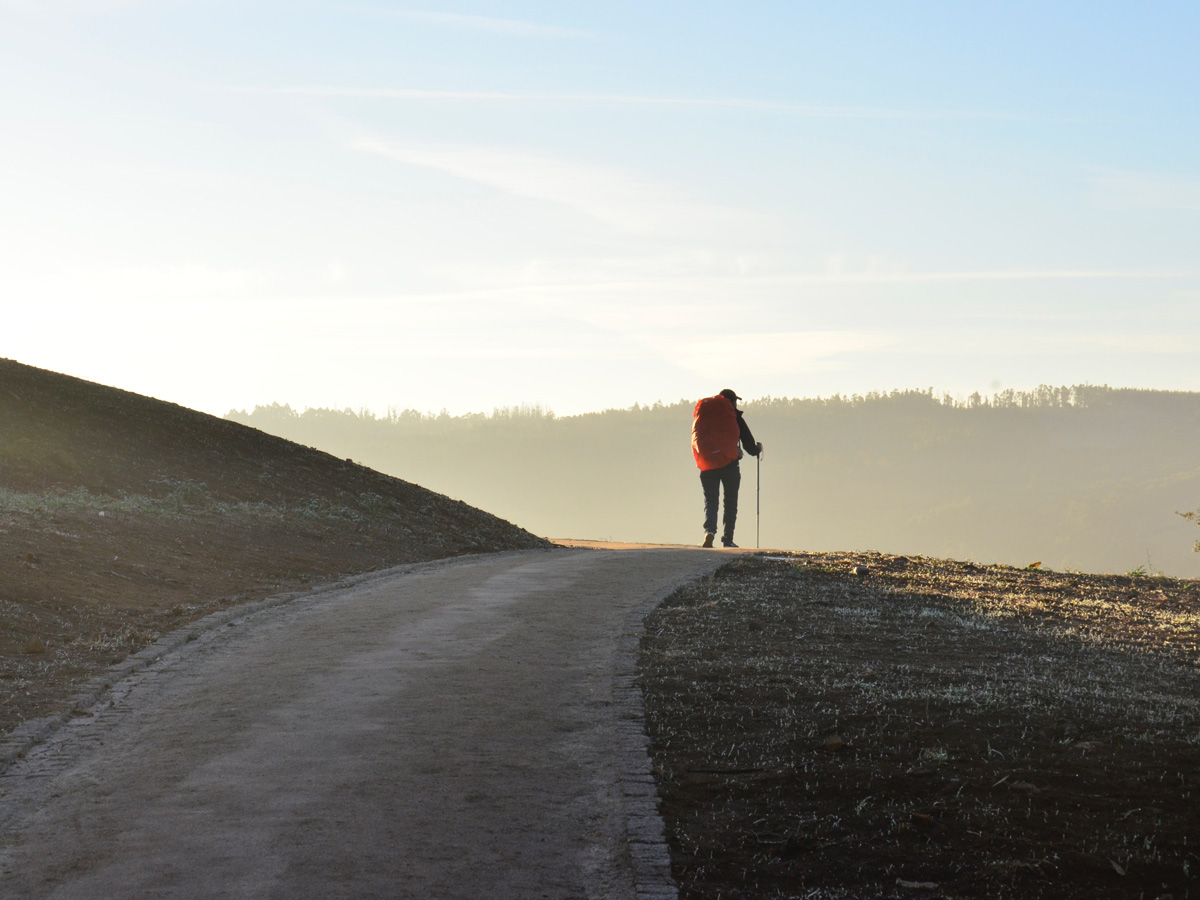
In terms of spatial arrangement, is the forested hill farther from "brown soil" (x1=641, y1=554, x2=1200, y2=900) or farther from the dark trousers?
"brown soil" (x1=641, y1=554, x2=1200, y2=900)

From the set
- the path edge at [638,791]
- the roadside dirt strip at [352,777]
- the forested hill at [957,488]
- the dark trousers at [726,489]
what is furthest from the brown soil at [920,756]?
the forested hill at [957,488]

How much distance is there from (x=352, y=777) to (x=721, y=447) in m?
17.3

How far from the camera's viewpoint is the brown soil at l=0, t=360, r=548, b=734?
386 inches

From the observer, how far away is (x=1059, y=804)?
518 centimetres

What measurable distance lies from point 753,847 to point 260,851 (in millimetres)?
2031

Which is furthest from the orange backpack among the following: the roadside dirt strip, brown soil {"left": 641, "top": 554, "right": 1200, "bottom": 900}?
the roadside dirt strip

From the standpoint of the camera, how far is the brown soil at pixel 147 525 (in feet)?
32.2

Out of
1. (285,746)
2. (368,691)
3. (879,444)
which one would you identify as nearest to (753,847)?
(285,746)

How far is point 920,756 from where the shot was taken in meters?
5.89

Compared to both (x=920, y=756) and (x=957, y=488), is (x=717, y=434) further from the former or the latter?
(x=957, y=488)

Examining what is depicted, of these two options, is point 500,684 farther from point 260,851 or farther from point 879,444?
point 879,444

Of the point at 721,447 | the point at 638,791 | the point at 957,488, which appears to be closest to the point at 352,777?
the point at 638,791

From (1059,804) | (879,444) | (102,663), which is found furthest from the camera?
(879,444)

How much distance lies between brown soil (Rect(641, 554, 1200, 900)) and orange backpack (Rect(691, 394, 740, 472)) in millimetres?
11358
